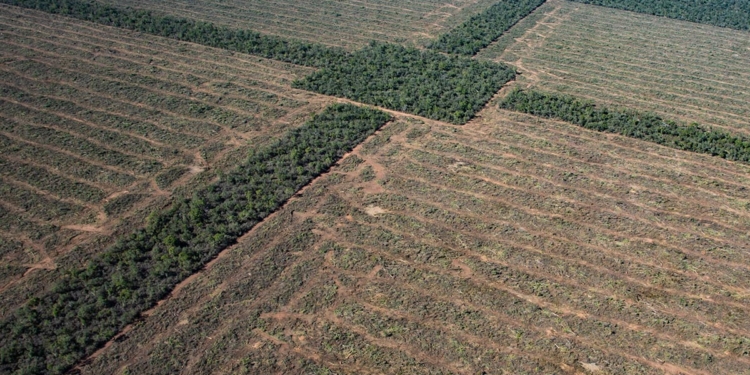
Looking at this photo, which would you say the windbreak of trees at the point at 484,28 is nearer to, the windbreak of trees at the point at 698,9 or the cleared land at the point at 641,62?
the cleared land at the point at 641,62

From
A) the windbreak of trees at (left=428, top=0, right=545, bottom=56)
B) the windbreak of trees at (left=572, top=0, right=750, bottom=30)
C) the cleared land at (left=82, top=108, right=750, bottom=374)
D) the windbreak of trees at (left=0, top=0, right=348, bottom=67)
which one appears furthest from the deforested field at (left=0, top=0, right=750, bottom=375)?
the windbreak of trees at (left=572, top=0, right=750, bottom=30)

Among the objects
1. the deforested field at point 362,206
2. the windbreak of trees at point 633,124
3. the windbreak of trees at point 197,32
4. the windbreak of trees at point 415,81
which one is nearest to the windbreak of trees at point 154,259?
the deforested field at point 362,206

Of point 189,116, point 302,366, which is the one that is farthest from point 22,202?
point 302,366

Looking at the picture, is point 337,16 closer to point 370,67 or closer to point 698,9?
point 370,67

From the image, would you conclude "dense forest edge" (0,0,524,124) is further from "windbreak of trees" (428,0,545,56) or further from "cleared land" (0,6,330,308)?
"windbreak of trees" (428,0,545,56)

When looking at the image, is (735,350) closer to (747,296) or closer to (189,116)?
(747,296)
